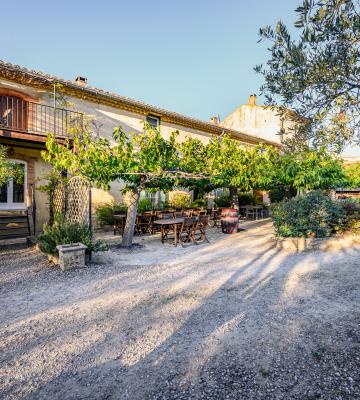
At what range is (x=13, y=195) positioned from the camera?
414 inches

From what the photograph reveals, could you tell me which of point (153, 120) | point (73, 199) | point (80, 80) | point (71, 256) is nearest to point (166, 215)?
point (73, 199)

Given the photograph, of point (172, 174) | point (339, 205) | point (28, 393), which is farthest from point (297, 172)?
point (28, 393)

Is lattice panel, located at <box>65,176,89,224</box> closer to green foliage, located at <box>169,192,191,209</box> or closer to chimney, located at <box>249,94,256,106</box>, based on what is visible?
green foliage, located at <box>169,192,191,209</box>

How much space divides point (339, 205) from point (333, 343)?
294 inches

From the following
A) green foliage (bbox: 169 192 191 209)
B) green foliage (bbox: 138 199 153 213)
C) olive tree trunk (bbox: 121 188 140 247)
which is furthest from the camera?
green foliage (bbox: 169 192 191 209)

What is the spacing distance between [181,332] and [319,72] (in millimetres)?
3664

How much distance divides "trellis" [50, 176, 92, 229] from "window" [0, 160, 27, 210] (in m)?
2.19

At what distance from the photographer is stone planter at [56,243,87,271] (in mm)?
5980

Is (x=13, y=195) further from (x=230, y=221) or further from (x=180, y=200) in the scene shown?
(x=230, y=221)

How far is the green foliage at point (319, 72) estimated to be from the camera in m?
3.27

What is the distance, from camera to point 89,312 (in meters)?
4.01

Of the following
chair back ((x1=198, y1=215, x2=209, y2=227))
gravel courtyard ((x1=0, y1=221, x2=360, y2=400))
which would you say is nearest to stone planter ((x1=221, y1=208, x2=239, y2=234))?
chair back ((x1=198, y1=215, x2=209, y2=227))

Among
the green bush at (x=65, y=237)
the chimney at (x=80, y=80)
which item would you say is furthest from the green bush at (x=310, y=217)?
the chimney at (x=80, y=80)

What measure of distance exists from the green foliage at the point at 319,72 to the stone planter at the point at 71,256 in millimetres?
4798
